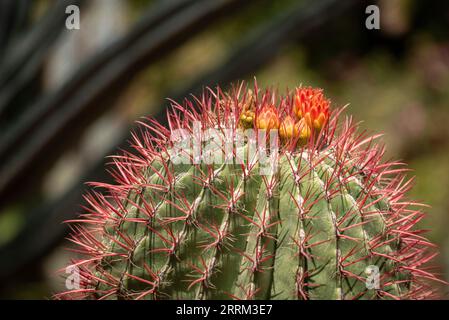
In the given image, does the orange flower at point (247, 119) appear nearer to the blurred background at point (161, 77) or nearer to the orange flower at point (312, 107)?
the orange flower at point (312, 107)

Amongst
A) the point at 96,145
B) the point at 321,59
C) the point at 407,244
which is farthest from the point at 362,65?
the point at 407,244

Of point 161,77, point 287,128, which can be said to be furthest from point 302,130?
point 161,77

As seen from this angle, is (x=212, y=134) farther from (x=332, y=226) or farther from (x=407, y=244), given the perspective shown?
(x=407, y=244)

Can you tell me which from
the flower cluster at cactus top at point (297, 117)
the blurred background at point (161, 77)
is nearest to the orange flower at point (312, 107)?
the flower cluster at cactus top at point (297, 117)

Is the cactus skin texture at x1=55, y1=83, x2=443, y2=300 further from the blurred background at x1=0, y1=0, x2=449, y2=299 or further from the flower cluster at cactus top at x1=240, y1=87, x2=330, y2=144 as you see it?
the blurred background at x1=0, y1=0, x2=449, y2=299

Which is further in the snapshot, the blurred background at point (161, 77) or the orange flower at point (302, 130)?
the blurred background at point (161, 77)

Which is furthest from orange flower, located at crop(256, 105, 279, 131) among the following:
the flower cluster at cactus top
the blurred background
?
the blurred background

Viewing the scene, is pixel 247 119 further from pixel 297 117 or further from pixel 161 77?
pixel 161 77

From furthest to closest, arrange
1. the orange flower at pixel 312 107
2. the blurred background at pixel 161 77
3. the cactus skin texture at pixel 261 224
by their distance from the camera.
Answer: the blurred background at pixel 161 77
the orange flower at pixel 312 107
the cactus skin texture at pixel 261 224
